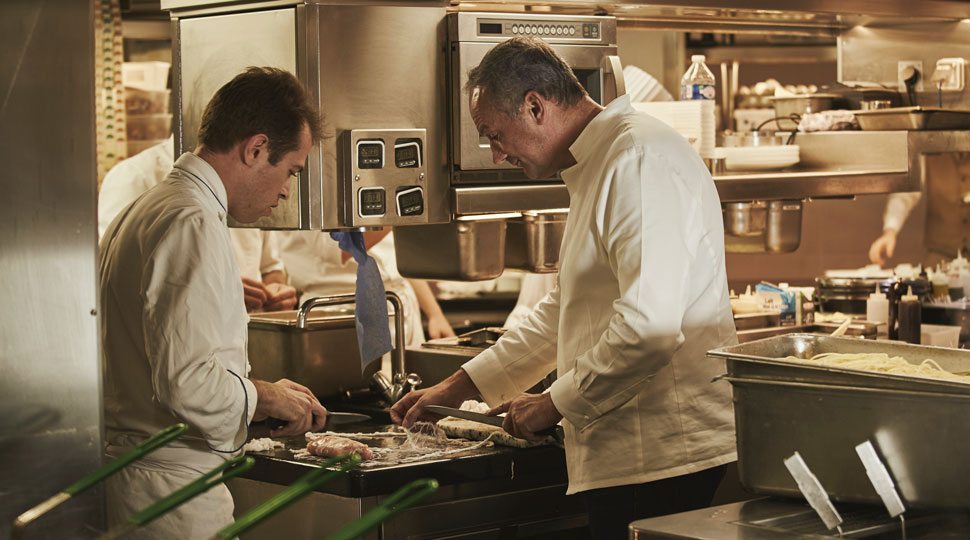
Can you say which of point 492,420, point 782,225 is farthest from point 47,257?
point 782,225

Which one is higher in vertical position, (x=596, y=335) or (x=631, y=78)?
(x=631, y=78)

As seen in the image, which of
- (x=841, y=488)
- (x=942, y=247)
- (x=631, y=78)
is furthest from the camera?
(x=942, y=247)

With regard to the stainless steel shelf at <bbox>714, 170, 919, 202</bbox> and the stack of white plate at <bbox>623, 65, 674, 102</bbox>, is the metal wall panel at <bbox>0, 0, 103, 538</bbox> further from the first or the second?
the stack of white plate at <bbox>623, 65, 674, 102</bbox>

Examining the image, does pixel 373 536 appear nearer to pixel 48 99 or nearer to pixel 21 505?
pixel 21 505

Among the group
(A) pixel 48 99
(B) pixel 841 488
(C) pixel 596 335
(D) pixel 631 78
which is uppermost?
(D) pixel 631 78

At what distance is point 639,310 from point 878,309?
256 cm

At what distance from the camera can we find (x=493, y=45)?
12.7ft

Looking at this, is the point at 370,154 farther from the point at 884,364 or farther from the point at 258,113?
the point at 884,364

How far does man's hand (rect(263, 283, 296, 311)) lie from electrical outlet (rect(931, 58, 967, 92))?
2846mm

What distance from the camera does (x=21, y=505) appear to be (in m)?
2.05

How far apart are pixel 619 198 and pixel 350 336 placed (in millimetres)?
1497

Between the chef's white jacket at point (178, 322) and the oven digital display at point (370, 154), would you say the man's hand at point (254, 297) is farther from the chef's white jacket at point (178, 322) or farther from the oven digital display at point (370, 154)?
the chef's white jacket at point (178, 322)

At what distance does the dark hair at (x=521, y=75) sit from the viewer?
123 inches

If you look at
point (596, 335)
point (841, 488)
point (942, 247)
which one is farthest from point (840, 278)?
point (841, 488)
